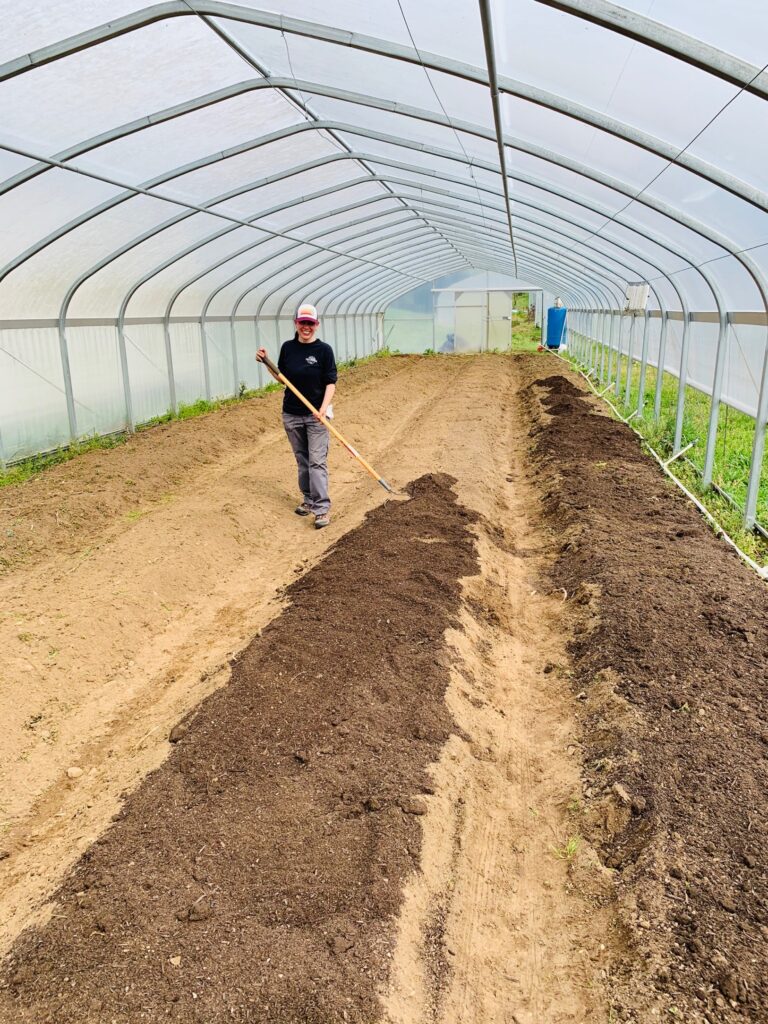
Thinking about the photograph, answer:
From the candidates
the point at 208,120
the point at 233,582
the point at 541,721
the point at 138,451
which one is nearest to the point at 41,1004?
the point at 541,721

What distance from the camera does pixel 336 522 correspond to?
7844mm

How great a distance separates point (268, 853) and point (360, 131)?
25.3 ft

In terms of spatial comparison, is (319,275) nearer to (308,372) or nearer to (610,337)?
(610,337)

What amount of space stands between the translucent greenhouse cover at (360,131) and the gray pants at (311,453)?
2.99 m

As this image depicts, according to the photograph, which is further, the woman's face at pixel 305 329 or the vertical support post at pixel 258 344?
the vertical support post at pixel 258 344

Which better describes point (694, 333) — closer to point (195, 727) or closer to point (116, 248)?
point (116, 248)

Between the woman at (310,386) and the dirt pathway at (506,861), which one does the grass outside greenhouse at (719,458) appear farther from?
the woman at (310,386)

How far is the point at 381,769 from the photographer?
11.9 feet

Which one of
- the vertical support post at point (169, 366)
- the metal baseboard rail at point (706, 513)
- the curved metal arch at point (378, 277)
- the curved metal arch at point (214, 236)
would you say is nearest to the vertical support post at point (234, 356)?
the curved metal arch at point (378, 277)

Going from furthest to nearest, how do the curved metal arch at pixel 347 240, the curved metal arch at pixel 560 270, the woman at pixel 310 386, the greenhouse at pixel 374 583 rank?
the curved metal arch at pixel 560 270
the curved metal arch at pixel 347 240
the woman at pixel 310 386
the greenhouse at pixel 374 583

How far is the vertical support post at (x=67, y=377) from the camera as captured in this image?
34.6 ft

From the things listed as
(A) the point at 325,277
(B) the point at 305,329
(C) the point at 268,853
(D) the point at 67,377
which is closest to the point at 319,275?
(A) the point at 325,277

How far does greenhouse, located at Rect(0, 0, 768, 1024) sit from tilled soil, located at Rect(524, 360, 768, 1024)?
0.06ft

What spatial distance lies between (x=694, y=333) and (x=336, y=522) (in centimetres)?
564
